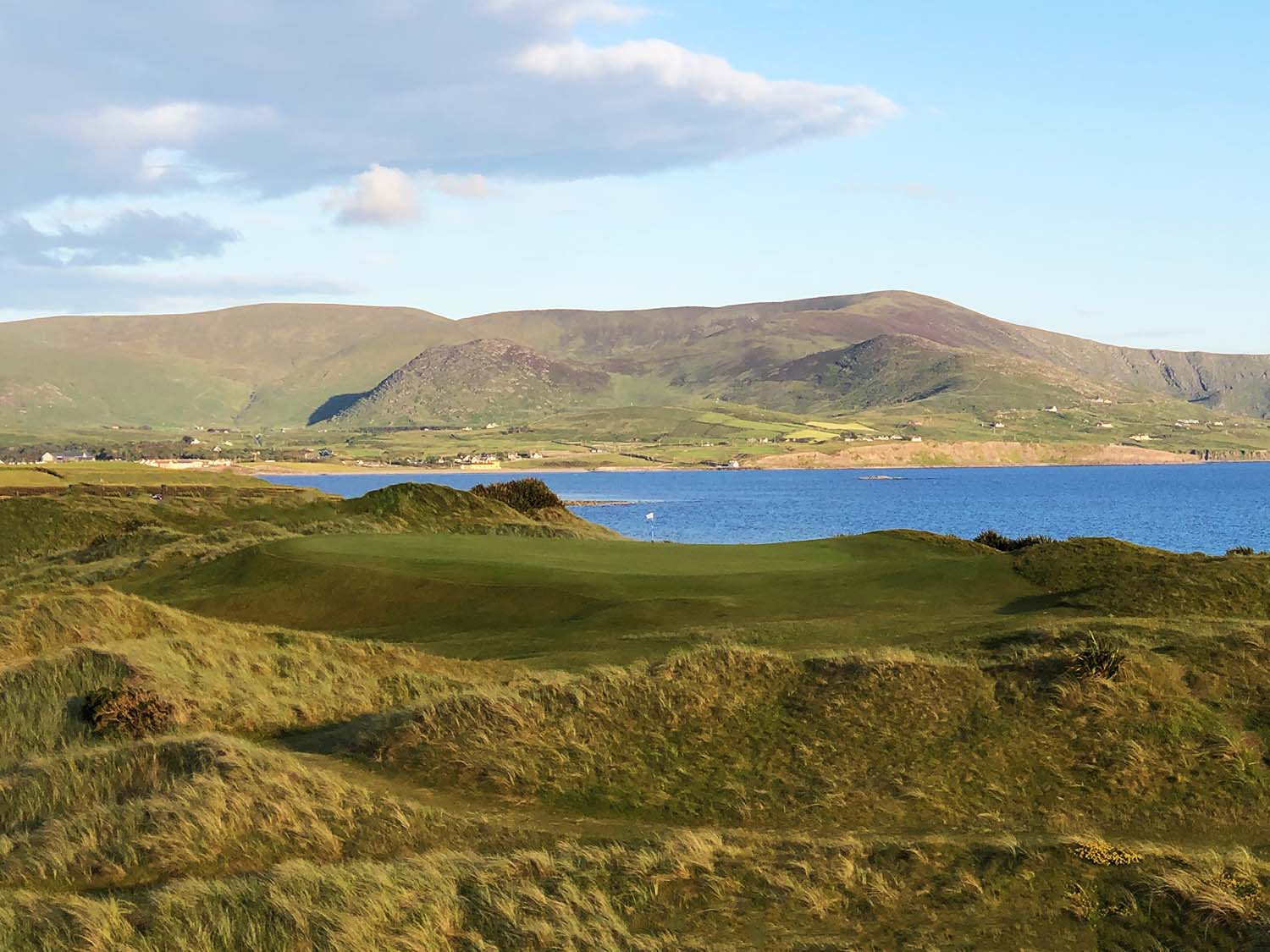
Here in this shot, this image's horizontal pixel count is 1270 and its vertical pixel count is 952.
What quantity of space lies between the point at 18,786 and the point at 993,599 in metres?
24.8

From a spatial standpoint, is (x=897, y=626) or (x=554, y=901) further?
Result: (x=897, y=626)

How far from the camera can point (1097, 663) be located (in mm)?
18688

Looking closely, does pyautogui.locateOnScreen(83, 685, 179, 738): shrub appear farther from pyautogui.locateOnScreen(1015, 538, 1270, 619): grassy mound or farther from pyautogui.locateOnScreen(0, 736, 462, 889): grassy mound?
pyautogui.locateOnScreen(1015, 538, 1270, 619): grassy mound

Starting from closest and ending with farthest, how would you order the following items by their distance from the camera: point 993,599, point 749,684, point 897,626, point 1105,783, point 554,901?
point 554,901, point 1105,783, point 749,684, point 897,626, point 993,599

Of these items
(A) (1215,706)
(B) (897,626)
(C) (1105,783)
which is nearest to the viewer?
(C) (1105,783)

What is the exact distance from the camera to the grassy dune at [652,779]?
11.6m

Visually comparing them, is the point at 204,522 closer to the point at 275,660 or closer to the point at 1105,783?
the point at 275,660

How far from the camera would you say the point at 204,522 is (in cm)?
6531

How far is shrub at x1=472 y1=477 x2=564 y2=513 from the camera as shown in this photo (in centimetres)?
7388

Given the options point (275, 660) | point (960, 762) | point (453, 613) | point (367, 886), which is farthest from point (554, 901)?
point (453, 613)

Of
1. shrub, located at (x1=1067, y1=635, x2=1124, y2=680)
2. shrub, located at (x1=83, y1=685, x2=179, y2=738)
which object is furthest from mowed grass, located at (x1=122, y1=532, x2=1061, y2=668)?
shrub, located at (x1=83, y1=685, x2=179, y2=738)

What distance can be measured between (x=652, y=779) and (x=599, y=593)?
18.3 metres

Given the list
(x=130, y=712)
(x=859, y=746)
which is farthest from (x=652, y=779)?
(x=130, y=712)

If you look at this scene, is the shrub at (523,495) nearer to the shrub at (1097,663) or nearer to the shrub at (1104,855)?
the shrub at (1097,663)
